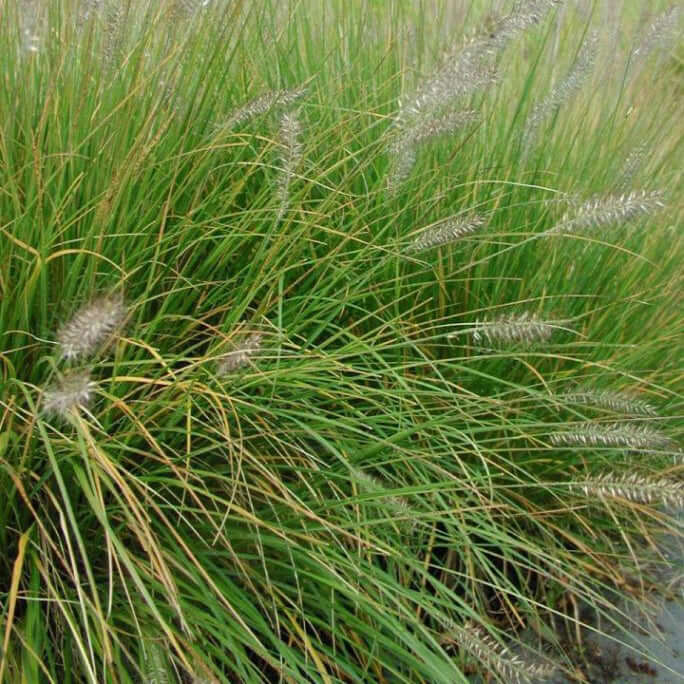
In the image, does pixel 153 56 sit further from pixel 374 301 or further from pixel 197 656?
pixel 197 656

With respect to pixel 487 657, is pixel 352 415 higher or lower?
higher

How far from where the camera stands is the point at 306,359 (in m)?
2.12

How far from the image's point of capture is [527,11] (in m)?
2.00

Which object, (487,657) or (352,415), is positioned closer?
(487,657)

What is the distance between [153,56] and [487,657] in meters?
1.63

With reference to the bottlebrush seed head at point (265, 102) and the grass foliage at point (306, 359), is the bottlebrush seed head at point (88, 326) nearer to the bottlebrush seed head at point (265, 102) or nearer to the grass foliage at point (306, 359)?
the grass foliage at point (306, 359)

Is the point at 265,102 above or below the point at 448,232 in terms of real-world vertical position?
above

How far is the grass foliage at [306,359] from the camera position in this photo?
183 centimetres

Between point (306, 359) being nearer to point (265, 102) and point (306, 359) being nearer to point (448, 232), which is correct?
point (448, 232)

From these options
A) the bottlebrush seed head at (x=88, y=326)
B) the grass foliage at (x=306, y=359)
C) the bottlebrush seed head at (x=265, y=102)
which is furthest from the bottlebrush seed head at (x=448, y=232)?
the bottlebrush seed head at (x=88, y=326)

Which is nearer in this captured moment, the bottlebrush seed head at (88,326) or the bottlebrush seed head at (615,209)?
the bottlebrush seed head at (88,326)

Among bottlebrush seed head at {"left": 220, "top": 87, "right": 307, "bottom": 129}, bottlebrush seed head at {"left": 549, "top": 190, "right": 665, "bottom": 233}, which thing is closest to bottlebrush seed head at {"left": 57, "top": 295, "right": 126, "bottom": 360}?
bottlebrush seed head at {"left": 220, "top": 87, "right": 307, "bottom": 129}

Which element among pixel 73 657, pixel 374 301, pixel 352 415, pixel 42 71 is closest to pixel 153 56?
pixel 42 71

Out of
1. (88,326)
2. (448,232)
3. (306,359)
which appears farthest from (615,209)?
(88,326)
